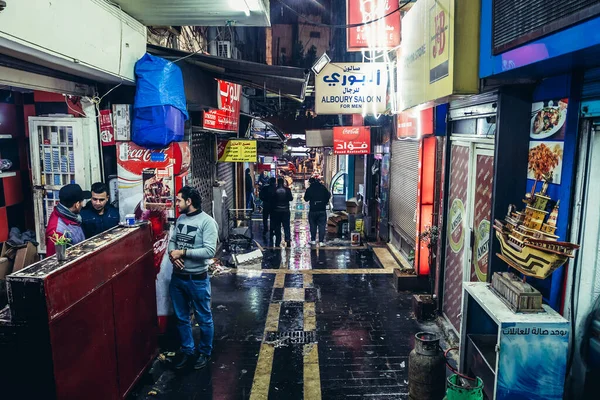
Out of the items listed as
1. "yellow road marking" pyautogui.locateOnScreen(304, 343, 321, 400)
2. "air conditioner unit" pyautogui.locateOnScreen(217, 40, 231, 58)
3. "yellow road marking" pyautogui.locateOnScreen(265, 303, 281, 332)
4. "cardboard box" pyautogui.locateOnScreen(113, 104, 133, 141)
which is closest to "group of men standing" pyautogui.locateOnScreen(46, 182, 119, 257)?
"cardboard box" pyautogui.locateOnScreen(113, 104, 133, 141)

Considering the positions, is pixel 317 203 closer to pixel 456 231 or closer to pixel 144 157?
pixel 456 231

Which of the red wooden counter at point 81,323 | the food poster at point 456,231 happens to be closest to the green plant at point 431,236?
the food poster at point 456,231

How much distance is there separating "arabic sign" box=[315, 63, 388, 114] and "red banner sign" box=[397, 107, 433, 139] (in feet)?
2.14

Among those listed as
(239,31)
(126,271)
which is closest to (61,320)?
(126,271)

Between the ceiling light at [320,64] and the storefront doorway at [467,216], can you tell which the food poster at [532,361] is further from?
the ceiling light at [320,64]

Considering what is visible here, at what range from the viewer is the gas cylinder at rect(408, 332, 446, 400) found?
5.04 meters

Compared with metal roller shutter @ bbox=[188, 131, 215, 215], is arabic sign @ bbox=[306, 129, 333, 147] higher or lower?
higher

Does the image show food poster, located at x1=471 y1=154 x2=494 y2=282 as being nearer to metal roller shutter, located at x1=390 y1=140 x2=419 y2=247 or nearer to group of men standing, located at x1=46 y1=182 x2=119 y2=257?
metal roller shutter, located at x1=390 y1=140 x2=419 y2=247

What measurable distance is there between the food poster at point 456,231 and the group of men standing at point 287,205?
6349 mm

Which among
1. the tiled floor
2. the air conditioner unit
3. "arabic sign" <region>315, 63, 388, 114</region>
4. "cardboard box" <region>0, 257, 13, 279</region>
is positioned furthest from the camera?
the air conditioner unit

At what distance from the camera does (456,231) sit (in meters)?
7.08

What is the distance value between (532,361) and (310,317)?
4536mm

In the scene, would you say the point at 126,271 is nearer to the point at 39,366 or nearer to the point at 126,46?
the point at 39,366

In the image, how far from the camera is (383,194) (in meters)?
14.3
